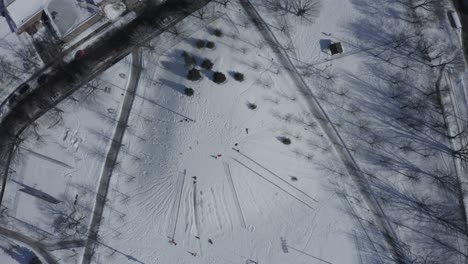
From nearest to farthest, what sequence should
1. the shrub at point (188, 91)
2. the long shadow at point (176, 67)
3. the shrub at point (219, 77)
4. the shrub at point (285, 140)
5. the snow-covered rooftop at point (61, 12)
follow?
the snow-covered rooftop at point (61, 12), the shrub at point (219, 77), the shrub at point (285, 140), the shrub at point (188, 91), the long shadow at point (176, 67)

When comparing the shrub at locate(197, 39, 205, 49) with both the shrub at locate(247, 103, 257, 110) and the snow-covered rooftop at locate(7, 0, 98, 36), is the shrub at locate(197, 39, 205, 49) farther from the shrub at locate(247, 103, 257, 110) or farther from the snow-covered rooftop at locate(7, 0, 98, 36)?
the snow-covered rooftop at locate(7, 0, 98, 36)

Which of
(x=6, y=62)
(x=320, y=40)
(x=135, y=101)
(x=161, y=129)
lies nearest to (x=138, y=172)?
(x=161, y=129)

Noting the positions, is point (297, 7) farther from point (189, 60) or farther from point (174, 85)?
point (174, 85)

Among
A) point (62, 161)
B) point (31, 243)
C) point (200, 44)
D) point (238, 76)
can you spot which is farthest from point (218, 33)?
point (31, 243)

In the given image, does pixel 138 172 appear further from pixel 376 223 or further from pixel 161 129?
pixel 376 223

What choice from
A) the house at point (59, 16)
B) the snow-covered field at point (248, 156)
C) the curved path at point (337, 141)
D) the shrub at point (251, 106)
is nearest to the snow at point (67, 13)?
the house at point (59, 16)

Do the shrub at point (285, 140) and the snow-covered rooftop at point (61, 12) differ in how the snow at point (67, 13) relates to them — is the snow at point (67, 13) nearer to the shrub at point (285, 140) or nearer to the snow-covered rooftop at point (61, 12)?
the snow-covered rooftop at point (61, 12)
